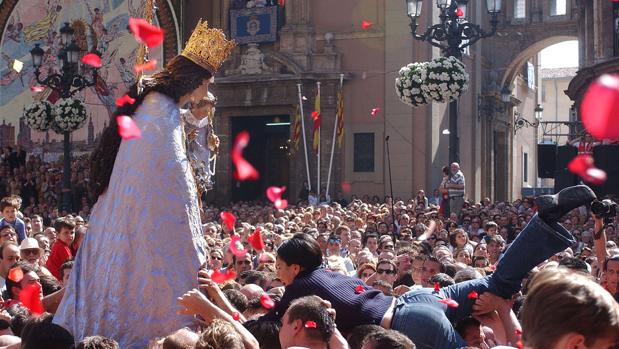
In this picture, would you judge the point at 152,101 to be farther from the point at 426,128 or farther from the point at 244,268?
the point at 426,128

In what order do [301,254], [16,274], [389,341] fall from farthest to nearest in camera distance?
1. [16,274]
2. [301,254]
3. [389,341]

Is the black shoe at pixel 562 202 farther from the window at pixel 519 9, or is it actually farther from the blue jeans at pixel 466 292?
the window at pixel 519 9

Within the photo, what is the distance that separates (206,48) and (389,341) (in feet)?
9.53

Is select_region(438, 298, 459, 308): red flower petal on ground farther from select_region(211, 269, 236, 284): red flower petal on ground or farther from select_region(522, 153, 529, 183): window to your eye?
select_region(522, 153, 529, 183): window

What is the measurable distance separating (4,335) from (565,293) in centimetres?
388

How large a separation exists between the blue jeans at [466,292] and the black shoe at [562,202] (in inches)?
1.6

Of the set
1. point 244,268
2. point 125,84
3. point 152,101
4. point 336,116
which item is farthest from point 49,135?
point 152,101

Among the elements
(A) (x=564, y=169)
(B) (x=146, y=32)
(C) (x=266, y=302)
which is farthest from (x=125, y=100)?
(A) (x=564, y=169)

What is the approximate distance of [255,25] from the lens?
30.5m

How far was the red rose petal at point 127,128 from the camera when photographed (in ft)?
21.0

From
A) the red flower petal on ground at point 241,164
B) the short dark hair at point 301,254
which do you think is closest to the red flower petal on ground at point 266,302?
the short dark hair at point 301,254

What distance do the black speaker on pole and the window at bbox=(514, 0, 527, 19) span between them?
22924mm

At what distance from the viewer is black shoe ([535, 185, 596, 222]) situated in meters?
4.77

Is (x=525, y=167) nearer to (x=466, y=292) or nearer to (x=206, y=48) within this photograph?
(x=206, y=48)
